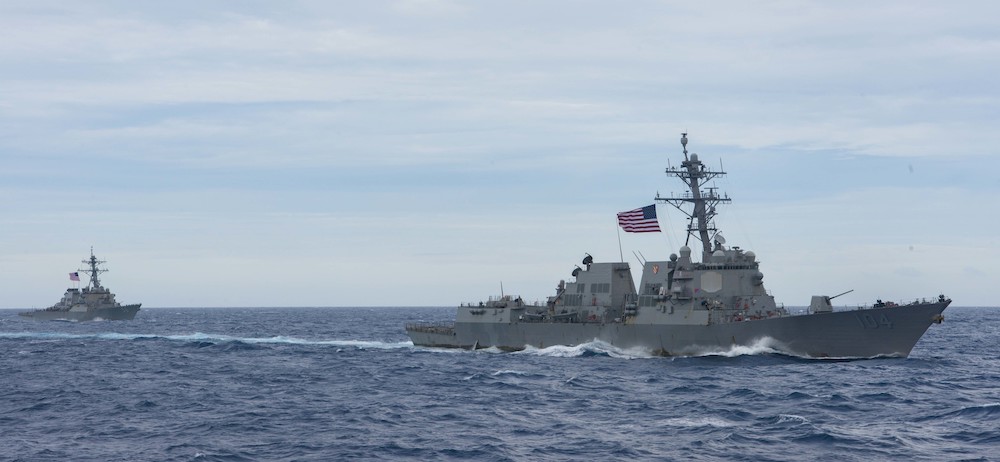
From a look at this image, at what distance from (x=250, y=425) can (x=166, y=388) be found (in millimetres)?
11493

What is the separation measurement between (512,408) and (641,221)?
60.0 ft

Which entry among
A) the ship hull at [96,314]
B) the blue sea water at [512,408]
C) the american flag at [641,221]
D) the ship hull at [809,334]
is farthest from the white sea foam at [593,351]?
the ship hull at [96,314]

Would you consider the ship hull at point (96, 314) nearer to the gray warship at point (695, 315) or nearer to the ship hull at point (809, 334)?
the gray warship at point (695, 315)

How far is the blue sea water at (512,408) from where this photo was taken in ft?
76.5

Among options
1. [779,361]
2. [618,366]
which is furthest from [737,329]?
[618,366]

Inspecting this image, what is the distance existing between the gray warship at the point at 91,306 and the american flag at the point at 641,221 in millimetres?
98408

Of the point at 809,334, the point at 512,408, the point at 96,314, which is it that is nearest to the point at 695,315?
the point at 809,334

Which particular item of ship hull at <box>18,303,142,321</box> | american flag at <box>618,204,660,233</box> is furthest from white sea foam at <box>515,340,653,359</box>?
ship hull at <box>18,303,142,321</box>

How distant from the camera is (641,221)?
4662cm

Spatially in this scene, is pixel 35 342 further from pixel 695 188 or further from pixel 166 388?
pixel 695 188

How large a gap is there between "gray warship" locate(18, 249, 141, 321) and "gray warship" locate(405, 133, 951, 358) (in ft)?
285

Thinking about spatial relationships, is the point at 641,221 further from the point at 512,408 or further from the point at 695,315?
the point at 512,408

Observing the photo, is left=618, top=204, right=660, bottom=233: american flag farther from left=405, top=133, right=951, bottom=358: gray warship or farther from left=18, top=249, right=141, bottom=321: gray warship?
left=18, top=249, right=141, bottom=321: gray warship

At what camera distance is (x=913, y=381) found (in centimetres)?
3494
